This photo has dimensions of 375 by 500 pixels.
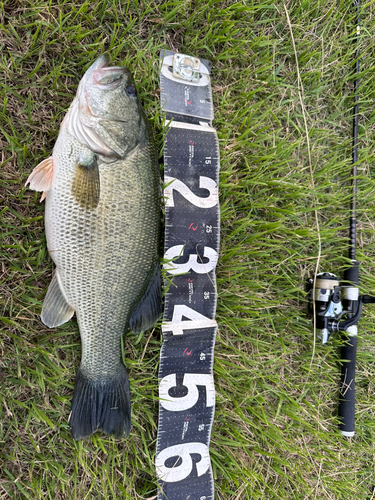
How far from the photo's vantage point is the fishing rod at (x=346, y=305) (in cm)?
246

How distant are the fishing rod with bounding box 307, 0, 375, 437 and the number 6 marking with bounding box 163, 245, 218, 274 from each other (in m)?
0.81

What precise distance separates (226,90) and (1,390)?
2.48 meters

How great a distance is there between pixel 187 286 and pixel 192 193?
641mm

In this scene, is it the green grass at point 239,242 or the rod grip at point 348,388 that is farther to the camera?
the rod grip at point 348,388

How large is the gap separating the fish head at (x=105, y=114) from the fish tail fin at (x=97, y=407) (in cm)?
132

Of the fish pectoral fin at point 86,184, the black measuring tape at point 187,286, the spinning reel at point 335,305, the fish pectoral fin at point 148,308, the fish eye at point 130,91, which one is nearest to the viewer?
the fish pectoral fin at point 86,184

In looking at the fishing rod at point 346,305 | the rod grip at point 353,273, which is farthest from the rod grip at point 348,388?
the rod grip at point 353,273

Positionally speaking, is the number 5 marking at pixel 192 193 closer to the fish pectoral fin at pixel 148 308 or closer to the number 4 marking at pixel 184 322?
the fish pectoral fin at pixel 148 308

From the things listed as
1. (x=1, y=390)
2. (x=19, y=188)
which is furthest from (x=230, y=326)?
(x=19, y=188)

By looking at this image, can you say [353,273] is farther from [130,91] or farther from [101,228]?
[130,91]

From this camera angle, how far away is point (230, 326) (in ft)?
7.81

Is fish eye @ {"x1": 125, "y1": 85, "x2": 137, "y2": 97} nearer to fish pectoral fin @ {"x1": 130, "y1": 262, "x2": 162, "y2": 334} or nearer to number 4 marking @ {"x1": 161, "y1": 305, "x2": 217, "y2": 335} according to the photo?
fish pectoral fin @ {"x1": 130, "y1": 262, "x2": 162, "y2": 334}

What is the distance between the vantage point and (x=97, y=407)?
A: 1956 millimetres

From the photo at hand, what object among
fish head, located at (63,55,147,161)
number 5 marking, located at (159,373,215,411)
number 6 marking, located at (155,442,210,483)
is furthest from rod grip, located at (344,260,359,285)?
fish head, located at (63,55,147,161)
